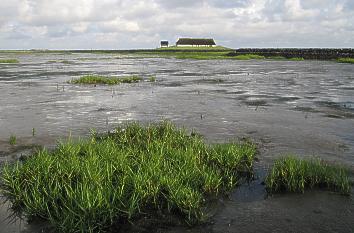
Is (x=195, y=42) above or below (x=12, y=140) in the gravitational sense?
above

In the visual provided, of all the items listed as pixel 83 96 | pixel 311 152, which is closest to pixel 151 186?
pixel 311 152

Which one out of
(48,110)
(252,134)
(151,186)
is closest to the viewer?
(151,186)

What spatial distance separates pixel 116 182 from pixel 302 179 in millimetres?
5105

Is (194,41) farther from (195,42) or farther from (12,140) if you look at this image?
(12,140)

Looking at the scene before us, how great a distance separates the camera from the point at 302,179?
10.2m

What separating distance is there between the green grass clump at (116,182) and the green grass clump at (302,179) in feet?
3.68

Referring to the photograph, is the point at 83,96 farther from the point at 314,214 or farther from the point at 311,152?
the point at 314,214

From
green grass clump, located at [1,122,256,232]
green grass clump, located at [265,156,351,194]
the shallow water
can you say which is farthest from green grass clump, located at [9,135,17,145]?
green grass clump, located at [265,156,351,194]

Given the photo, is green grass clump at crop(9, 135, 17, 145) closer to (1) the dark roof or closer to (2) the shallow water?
(2) the shallow water

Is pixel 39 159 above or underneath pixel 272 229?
above

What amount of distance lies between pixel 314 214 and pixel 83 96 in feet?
77.0

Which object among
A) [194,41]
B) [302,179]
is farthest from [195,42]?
[302,179]

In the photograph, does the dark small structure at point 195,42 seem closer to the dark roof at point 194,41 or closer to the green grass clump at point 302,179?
the dark roof at point 194,41

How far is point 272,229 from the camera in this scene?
8383mm
